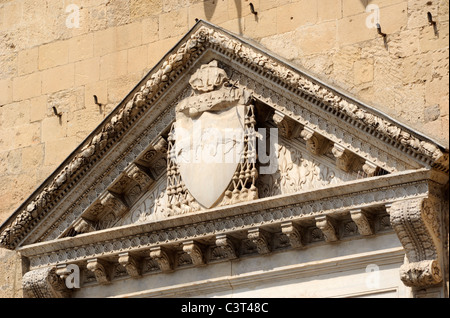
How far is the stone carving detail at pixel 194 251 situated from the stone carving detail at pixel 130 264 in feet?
2.01

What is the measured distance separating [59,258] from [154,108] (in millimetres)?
1741

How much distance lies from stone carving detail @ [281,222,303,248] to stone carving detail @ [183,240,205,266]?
0.92 metres

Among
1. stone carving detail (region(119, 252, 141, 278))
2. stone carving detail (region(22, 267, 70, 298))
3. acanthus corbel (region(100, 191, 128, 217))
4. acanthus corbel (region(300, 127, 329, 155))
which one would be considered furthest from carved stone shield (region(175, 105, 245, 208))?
stone carving detail (region(22, 267, 70, 298))

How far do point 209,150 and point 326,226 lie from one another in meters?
1.45

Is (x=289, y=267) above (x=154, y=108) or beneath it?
beneath

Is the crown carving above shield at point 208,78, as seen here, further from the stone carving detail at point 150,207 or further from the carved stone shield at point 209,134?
the stone carving detail at point 150,207

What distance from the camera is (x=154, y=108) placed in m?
14.6

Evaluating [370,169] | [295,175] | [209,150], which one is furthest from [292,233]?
[209,150]

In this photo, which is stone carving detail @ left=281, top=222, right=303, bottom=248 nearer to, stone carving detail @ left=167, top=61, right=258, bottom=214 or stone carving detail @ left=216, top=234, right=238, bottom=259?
stone carving detail @ left=167, top=61, right=258, bottom=214
